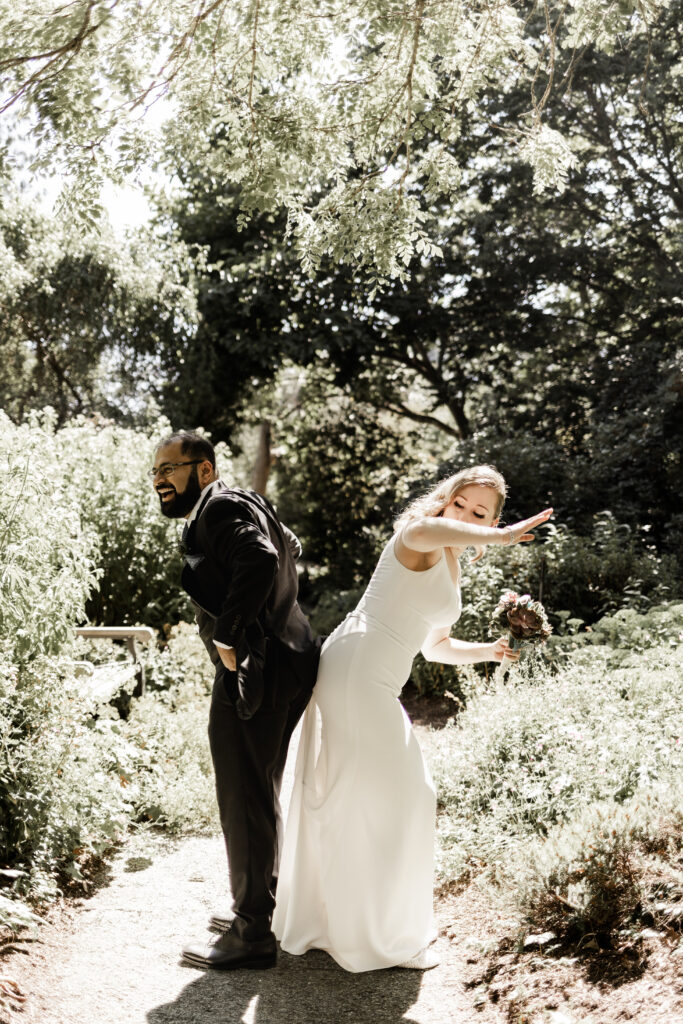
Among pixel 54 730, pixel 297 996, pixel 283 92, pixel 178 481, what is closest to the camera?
pixel 297 996

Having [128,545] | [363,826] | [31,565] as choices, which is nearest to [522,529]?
[363,826]

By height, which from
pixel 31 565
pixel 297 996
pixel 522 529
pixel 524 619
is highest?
pixel 522 529

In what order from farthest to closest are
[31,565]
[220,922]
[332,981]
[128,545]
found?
[128,545] → [31,565] → [220,922] → [332,981]

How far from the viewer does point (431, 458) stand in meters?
18.9

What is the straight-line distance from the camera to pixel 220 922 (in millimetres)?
4008

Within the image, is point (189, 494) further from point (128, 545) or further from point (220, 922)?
point (128, 545)

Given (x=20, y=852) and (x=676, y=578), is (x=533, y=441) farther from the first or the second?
(x=20, y=852)

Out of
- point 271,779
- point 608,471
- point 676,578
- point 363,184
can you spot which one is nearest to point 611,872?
point 271,779

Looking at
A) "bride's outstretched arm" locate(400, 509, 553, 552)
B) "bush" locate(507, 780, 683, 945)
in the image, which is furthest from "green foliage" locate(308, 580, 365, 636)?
"bride's outstretched arm" locate(400, 509, 553, 552)

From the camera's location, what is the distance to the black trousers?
351 cm

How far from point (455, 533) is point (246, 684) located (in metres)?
0.96

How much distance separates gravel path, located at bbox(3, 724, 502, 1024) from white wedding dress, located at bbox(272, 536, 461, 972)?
0.12 meters

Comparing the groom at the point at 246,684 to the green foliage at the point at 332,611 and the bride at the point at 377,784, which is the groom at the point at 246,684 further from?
the green foliage at the point at 332,611

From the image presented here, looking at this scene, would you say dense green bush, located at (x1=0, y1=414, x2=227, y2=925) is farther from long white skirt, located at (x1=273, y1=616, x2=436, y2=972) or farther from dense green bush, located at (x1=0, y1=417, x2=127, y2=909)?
long white skirt, located at (x1=273, y1=616, x2=436, y2=972)
